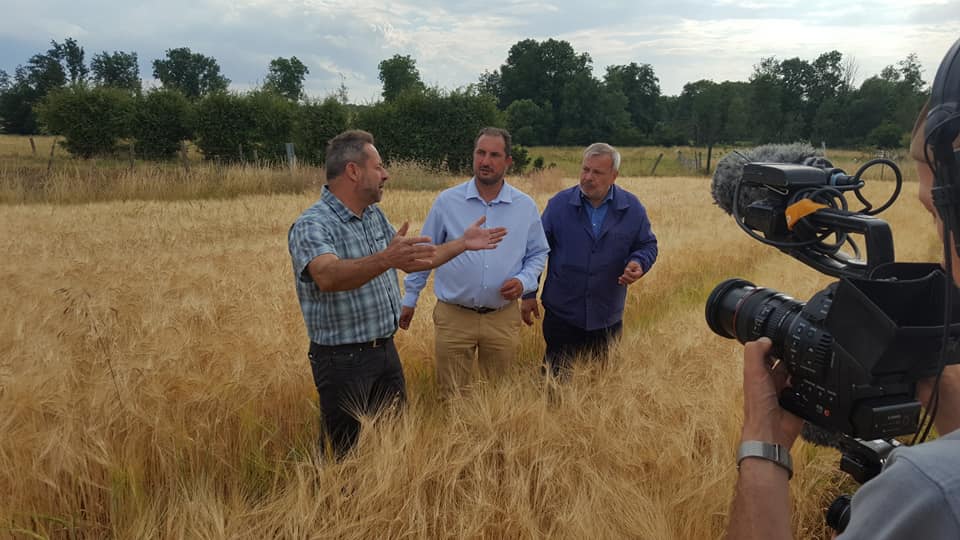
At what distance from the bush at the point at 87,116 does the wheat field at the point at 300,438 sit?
2821 cm

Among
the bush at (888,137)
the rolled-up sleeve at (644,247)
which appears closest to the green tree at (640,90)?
the bush at (888,137)

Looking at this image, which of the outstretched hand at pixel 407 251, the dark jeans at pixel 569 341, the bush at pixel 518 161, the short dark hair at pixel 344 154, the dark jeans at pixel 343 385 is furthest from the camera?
the bush at pixel 518 161

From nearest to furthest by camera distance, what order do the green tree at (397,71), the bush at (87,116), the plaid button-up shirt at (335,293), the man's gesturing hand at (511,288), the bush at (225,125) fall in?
the plaid button-up shirt at (335,293) → the man's gesturing hand at (511,288) → the bush at (225,125) → the bush at (87,116) → the green tree at (397,71)

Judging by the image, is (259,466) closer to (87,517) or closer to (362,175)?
(87,517)

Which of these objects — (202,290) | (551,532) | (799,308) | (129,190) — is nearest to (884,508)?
(799,308)

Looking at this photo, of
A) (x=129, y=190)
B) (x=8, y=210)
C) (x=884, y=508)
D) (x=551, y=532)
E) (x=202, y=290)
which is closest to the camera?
(x=884, y=508)

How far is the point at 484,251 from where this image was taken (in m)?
3.47

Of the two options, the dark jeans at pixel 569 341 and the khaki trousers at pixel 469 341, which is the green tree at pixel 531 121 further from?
the khaki trousers at pixel 469 341

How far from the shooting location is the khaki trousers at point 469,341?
351 cm

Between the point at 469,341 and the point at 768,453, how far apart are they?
92.8 inches

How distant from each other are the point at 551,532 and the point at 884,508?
1.07 metres

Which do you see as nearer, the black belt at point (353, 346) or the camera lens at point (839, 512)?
the camera lens at point (839, 512)

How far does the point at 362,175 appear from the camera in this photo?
2832mm

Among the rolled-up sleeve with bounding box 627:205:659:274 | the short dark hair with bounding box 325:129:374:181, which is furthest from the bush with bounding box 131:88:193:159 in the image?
the rolled-up sleeve with bounding box 627:205:659:274
